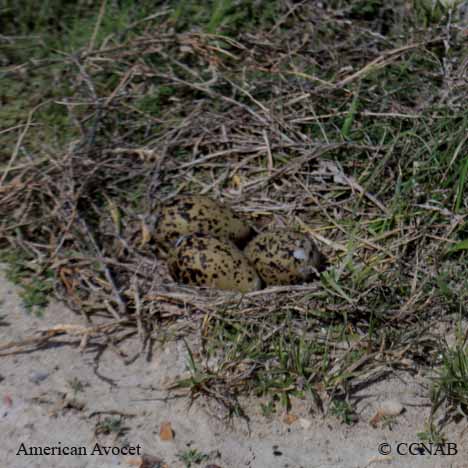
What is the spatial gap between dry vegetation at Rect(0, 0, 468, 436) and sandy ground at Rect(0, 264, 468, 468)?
0.31ft

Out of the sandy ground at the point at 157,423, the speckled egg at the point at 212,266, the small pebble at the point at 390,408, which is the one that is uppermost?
the speckled egg at the point at 212,266

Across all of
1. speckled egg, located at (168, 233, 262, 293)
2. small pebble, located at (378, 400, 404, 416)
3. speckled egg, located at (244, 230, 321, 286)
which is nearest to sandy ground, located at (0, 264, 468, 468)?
small pebble, located at (378, 400, 404, 416)

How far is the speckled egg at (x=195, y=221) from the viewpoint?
15.1 feet

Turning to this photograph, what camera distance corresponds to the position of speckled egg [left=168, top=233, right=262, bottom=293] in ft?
14.3

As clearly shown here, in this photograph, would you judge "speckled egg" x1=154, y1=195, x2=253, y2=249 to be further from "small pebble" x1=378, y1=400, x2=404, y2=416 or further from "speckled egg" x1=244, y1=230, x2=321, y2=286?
"small pebble" x1=378, y1=400, x2=404, y2=416

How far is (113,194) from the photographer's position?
4941mm

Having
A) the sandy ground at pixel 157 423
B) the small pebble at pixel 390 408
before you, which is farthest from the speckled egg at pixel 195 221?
the small pebble at pixel 390 408

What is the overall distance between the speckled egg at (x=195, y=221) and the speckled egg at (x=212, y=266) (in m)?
0.15

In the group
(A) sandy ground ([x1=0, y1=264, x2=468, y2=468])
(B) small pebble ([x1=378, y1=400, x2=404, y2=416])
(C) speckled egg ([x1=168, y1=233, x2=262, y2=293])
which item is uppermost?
(C) speckled egg ([x1=168, y1=233, x2=262, y2=293])

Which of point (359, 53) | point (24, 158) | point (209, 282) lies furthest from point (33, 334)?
point (359, 53)

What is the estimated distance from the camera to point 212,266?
4.36 m

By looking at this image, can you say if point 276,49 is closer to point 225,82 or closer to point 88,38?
point 225,82

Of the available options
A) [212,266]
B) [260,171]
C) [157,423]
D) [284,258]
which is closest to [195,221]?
[212,266]

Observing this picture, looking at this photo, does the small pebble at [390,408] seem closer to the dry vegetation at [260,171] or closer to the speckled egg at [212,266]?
the dry vegetation at [260,171]
